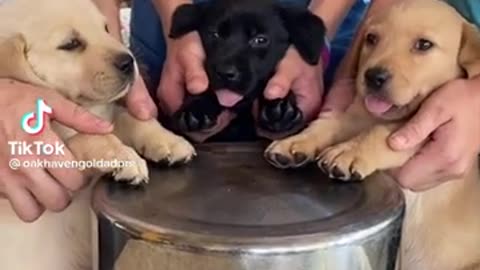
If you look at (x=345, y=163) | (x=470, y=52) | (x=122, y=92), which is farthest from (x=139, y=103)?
(x=470, y=52)

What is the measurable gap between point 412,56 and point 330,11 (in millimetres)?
206

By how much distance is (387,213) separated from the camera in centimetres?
76

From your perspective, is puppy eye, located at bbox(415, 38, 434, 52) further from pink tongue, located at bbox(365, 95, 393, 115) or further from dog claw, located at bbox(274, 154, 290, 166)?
dog claw, located at bbox(274, 154, 290, 166)

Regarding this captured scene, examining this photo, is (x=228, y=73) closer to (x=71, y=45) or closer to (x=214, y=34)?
(x=214, y=34)

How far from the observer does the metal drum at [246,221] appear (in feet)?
2.24

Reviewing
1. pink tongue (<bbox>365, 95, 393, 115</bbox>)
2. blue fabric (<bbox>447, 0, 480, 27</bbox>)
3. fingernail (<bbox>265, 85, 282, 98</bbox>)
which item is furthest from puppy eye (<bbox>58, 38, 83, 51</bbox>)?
blue fabric (<bbox>447, 0, 480, 27</bbox>)

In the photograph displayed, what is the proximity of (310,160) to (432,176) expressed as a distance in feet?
0.43

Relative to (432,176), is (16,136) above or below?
above

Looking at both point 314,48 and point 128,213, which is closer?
point 128,213

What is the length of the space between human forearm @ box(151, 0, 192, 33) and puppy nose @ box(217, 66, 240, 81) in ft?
0.46

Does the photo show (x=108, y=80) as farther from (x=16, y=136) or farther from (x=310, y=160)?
(x=310, y=160)

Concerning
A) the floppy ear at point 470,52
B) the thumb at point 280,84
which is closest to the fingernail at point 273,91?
the thumb at point 280,84

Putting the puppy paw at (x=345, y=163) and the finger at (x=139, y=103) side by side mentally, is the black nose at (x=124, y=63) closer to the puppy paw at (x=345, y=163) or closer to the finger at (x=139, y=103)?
the finger at (x=139, y=103)

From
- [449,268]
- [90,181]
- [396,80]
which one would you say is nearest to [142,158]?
[90,181]
